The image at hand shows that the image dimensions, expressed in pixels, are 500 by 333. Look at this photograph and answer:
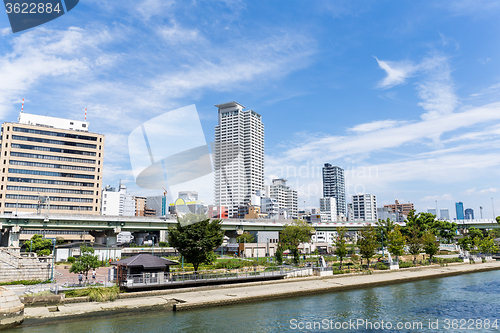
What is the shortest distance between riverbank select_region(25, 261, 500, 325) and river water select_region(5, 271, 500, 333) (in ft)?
3.29

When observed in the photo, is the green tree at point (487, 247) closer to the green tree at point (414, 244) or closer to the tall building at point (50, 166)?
the green tree at point (414, 244)

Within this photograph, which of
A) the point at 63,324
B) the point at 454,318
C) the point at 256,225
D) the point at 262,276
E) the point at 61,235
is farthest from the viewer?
the point at 61,235

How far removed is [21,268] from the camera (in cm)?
4462

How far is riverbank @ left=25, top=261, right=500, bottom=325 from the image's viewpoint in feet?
92.4

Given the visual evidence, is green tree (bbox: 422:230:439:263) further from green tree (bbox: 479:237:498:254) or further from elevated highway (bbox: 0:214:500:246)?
elevated highway (bbox: 0:214:500:246)

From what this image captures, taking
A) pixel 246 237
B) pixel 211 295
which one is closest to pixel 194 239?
pixel 211 295

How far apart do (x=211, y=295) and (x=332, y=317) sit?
13172mm

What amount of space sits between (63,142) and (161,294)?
321 feet

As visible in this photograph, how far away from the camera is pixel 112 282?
123ft

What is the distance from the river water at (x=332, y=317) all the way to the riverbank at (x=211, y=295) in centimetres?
100

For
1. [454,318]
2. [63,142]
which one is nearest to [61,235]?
[63,142]

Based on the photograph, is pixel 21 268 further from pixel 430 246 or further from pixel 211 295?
pixel 430 246

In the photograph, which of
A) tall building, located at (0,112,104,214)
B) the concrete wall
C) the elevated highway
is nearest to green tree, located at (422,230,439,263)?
the elevated highway

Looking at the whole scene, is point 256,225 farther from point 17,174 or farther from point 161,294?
point 17,174
